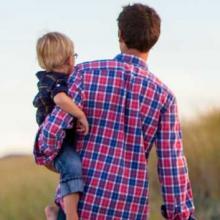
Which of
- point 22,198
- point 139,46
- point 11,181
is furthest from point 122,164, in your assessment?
point 11,181

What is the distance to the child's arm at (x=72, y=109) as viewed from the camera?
21.8 ft

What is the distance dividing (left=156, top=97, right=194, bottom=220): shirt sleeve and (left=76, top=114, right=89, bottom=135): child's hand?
440 mm

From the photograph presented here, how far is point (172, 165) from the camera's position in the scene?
22.9 ft

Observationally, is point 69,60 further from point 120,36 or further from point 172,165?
point 172,165

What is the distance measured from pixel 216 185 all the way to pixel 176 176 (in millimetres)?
6278

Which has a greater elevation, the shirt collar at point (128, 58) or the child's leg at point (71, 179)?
the shirt collar at point (128, 58)

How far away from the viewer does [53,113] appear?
6.79 meters

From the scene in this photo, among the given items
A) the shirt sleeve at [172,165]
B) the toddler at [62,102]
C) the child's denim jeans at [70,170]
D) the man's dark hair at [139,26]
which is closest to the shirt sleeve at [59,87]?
the toddler at [62,102]

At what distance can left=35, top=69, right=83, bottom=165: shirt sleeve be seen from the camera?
22.1 feet

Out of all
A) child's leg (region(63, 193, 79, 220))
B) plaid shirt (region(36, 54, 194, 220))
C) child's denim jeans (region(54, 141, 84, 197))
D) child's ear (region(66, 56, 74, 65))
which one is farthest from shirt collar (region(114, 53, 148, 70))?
→ child's leg (region(63, 193, 79, 220))

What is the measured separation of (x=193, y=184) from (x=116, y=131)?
21.8ft

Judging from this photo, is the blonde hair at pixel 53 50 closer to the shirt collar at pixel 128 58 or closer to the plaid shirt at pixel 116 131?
the plaid shirt at pixel 116 131

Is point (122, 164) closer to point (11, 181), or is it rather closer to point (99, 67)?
point (99, 67)

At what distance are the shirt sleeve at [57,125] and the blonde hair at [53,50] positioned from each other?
0.17m
